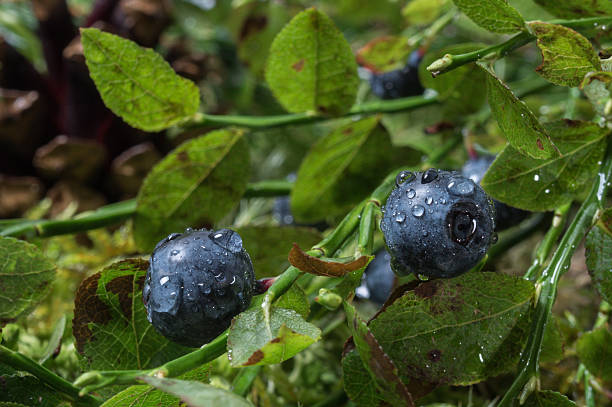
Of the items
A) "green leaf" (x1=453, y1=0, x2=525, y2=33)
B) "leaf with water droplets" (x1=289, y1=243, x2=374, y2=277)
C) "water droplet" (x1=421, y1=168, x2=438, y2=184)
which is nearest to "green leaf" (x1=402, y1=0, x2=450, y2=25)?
"green leaf" (x1=453, y1=0, x2=525, y2=33)

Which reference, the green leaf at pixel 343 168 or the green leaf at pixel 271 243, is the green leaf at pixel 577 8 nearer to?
the green leaf at pixel 343 168

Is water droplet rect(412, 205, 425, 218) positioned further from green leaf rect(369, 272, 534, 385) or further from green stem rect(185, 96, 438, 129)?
green stem rect(185, 96, 438, 129)

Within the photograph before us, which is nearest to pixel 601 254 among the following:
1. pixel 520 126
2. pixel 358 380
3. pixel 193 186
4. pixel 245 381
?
pixel 520 126

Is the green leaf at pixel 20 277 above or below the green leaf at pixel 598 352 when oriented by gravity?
above

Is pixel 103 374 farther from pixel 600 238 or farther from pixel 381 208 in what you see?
pixel 600 238

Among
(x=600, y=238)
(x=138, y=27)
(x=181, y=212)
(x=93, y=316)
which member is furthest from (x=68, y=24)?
(x=600, y=238)

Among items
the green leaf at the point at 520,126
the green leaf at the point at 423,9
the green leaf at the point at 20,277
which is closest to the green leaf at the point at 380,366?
the green leaf at the point at 520,126

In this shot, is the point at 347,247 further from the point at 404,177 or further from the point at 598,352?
the point at 598,352
